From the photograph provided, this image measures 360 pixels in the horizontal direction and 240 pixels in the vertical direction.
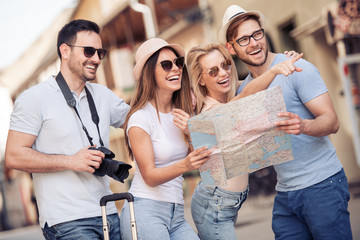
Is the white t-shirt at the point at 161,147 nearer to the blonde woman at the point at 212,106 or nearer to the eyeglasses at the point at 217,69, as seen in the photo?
the blonde woman at the point at 212,106

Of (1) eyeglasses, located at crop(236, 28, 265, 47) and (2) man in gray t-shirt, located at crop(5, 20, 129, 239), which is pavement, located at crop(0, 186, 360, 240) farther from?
(2) man in gray t-shirt, located at crop(5, 20, 129, 239)

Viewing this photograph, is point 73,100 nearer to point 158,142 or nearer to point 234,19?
point 158,142

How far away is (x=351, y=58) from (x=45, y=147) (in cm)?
867

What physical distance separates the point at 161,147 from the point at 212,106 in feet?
1.57

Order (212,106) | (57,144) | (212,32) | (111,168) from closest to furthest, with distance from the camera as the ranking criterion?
(111,168) < (57,144) < (212,106) < (212,32)

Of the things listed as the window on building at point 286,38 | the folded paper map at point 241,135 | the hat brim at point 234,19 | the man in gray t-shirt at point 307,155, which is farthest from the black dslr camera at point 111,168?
the window on building at point 286,38

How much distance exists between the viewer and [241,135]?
9.30 ft

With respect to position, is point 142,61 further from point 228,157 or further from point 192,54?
point 228,157

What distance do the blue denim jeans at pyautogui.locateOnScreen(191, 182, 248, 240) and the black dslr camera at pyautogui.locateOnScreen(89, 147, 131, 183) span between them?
0.63m

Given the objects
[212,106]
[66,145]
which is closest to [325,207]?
[212,106]

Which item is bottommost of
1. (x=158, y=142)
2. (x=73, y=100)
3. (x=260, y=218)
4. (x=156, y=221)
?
(x=260, y=218)

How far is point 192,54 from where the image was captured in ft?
11.6

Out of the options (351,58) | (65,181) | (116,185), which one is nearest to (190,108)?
(65,181)

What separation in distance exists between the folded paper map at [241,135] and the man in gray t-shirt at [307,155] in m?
0.27
